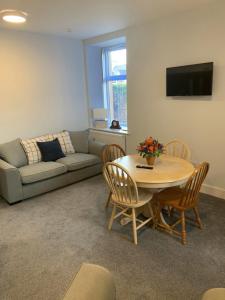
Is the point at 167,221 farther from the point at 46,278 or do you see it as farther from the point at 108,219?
the point at 46,278

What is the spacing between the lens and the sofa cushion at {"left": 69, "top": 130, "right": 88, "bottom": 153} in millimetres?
4859

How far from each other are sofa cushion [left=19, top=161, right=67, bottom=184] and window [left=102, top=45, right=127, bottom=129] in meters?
1.88

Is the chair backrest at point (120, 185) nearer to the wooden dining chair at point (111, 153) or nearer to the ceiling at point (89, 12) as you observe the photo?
the wooden dining chair at point (111, 153)

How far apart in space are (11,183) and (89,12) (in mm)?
2647

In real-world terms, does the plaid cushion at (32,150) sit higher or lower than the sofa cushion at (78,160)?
higher

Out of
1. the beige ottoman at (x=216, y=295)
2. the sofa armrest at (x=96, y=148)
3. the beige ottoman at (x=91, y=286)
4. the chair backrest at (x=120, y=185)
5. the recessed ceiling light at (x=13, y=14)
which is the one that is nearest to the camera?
the beige ottoman at (x=91, y=286)

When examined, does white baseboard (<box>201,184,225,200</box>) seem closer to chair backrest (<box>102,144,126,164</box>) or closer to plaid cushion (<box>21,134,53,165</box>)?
chair backrest (<box>102,144,126,164</box>)

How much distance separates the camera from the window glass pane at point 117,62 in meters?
5.10

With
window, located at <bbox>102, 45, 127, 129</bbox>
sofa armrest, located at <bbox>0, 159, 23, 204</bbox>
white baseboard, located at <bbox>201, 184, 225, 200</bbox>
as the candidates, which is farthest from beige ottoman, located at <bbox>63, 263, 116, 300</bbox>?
window, located at <bbox>102, 45, 127, 129</bbox>

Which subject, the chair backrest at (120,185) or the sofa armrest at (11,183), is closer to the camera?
the chair backrest at (120,185)

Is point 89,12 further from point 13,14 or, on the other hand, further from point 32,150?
point 32,150

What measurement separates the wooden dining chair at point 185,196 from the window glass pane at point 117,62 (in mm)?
3176

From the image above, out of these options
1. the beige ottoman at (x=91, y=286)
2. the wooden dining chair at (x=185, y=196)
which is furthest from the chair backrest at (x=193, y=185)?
the beige ottoman at (x=91, y=286)

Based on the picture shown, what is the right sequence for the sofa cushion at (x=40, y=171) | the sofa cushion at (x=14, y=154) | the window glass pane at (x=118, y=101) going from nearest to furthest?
the sofa cushion at (x=40, y=171) → the sofa cushion at (x=14, y=154) → the window glass pane at (x=118, y=101)
